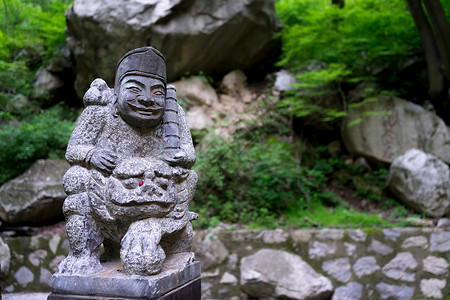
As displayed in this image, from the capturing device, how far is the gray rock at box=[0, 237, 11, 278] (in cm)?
412

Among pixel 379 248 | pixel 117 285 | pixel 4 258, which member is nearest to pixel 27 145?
pixel 4 258

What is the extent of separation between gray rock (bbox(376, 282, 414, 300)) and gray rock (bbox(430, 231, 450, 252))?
52cm

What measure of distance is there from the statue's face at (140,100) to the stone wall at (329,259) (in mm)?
2200

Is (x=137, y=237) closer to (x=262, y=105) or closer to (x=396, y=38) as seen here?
(x=262, y=105)

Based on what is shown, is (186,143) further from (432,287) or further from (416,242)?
(432,287)

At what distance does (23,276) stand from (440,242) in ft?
15.9

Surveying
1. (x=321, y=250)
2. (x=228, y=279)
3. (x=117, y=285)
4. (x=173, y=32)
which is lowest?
(x=228, y=279)

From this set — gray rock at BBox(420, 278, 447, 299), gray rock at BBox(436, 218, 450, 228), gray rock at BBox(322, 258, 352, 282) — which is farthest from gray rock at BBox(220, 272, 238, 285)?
gray rock at BBox(436, 218, 450, 228)

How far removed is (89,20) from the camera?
628 centimetres

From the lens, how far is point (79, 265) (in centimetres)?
221

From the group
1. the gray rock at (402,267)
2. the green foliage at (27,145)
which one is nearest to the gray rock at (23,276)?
the green foliage at (27,145)

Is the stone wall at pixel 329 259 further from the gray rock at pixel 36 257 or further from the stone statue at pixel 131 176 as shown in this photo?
the stone statue at pixel 131 176

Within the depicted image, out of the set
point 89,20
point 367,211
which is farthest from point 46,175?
point 367,211

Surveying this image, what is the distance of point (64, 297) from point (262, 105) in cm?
493
